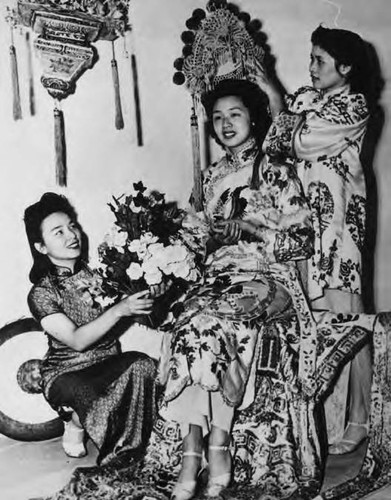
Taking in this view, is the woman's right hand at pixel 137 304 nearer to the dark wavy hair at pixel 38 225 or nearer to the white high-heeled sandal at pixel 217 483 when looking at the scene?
the dark wavy hair at pixel 38 225

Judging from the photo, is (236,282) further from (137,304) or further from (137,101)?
(137,101)

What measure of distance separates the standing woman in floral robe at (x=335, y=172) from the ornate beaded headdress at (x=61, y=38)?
2.15ft

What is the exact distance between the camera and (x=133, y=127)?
2.96 metres

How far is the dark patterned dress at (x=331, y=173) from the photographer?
300 centimetres

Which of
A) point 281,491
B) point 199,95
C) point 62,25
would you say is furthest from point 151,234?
point 281,491

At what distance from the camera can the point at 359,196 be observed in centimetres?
305

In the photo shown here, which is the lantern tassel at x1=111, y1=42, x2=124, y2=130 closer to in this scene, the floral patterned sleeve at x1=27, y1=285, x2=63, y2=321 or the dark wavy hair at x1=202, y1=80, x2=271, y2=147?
the dark wavy hair at x1=202, y1=80, x2=271, y2=147

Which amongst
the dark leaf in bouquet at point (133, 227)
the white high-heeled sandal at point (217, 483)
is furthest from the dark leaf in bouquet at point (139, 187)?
the white high-heeled sandal at point (217, 483)

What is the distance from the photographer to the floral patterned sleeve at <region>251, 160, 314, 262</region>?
289cm

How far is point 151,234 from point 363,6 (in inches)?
50.7

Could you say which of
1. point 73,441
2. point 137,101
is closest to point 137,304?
point 73,441

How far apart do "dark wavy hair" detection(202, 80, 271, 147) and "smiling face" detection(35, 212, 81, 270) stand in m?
0.66

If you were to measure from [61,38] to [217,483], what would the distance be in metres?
1.65

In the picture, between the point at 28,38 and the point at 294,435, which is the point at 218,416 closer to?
the point at 294,435
